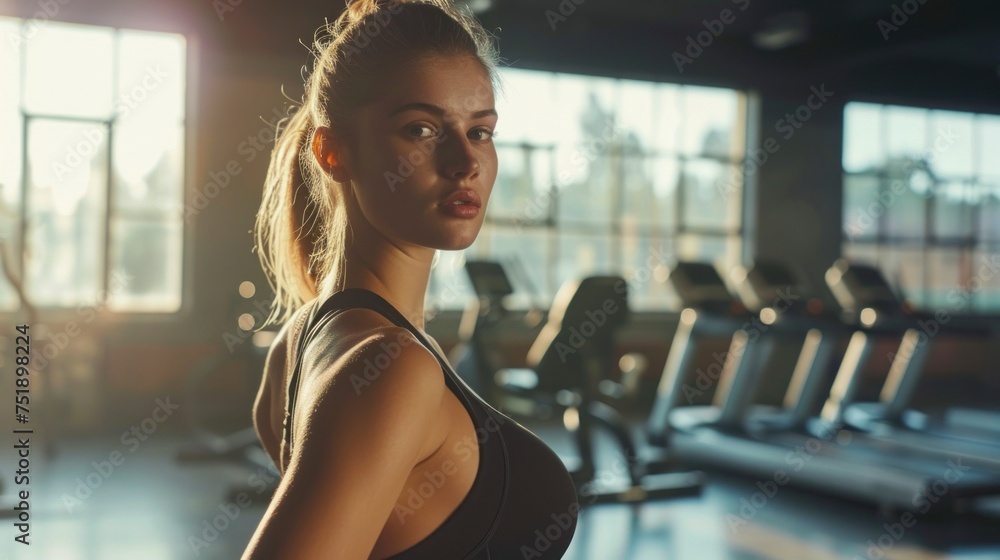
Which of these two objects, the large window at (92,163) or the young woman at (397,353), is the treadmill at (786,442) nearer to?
the large window at (92,163)

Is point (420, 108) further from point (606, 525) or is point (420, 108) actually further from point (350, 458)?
point (606, 525)

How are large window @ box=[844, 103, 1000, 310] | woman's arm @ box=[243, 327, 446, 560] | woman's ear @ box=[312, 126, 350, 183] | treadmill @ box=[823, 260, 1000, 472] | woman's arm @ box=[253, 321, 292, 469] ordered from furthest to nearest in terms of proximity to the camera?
large window @ box=[844, 103, 1000, 310], treadmill @ box=[823, 260, 1000, 472], woman's arm @ box=[253, 321, 292, 469], woman's ear @ box=[312, 126, 350, 183], woman's arm @ box=[243, 327, 446, 560]

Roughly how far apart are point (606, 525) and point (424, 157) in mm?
3405

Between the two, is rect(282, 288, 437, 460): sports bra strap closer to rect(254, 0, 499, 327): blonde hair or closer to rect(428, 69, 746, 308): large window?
rect(254, 0, 499, 327): blonde hair

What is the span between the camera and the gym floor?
137 inches

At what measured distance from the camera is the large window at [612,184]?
7.64 meters

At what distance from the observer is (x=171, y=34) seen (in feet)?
21.3

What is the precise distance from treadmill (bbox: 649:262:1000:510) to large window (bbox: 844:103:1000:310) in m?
3.47

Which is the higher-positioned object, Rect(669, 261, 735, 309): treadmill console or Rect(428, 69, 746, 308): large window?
Rect(428, 69, 746, 308): large window

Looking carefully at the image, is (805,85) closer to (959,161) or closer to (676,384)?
(959,161)

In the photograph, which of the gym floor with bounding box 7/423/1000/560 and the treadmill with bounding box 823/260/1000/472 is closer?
the gym floor with bounding box 7/423/1000/560

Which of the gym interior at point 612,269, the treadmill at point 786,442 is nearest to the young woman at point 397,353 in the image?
the gym interior at point 612,269

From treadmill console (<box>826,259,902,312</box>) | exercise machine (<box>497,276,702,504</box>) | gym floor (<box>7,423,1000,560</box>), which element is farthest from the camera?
treadmill console (<box>826,259,902,312</box>)

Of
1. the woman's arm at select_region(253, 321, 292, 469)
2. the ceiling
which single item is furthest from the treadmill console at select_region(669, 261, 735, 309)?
the woman's arm at select_region(253, 321, 292, 469)
